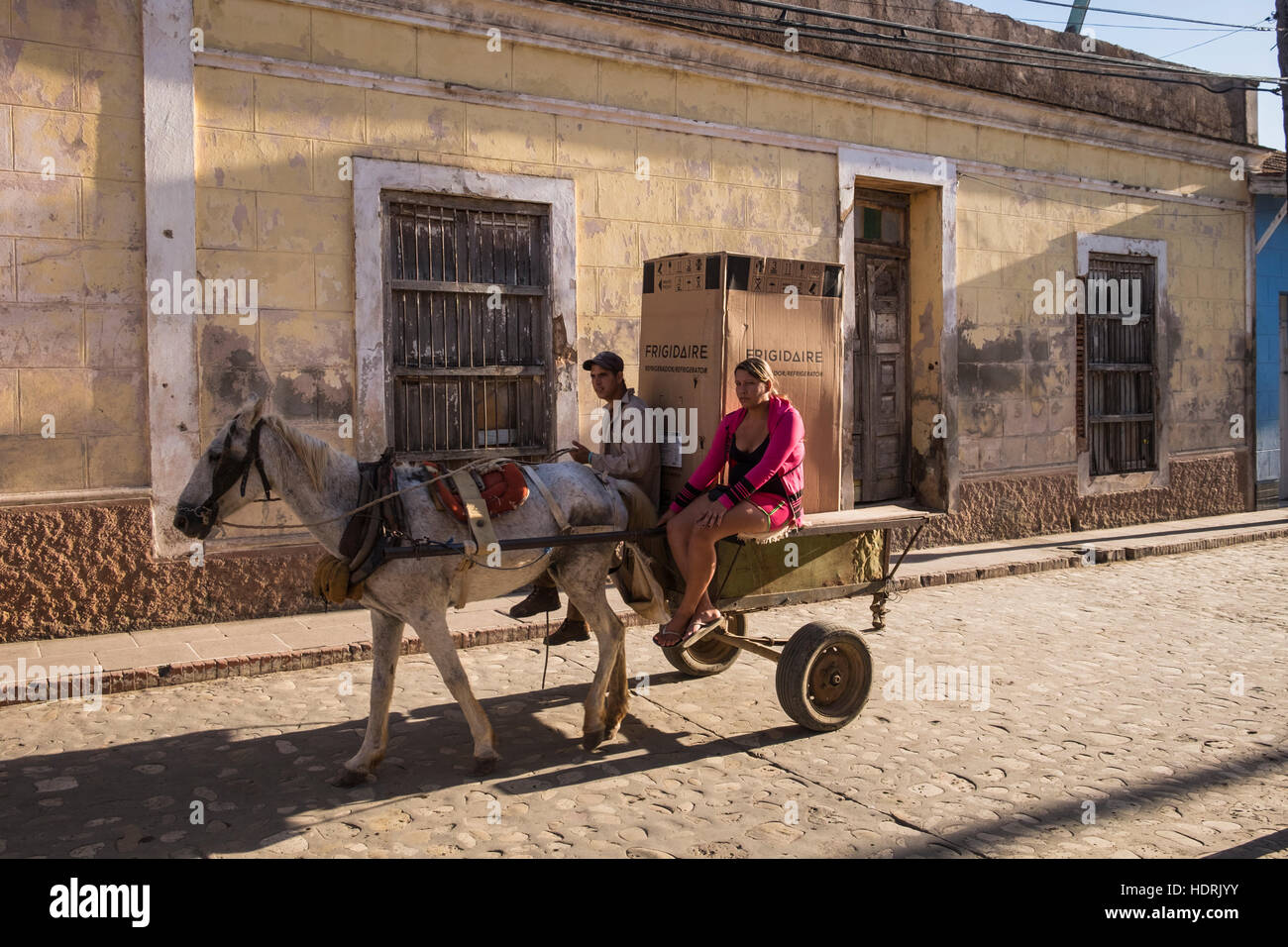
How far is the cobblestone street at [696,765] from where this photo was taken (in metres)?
4.18

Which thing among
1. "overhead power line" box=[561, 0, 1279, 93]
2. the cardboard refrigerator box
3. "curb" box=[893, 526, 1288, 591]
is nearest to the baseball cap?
the cardboard refrigerator box

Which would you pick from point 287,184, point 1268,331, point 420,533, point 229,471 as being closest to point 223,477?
Answer: point 229,471

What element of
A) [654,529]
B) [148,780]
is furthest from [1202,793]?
[148,780]

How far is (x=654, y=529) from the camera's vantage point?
5.33 meters

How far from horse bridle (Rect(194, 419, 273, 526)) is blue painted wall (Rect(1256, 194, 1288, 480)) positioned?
14.5 meters

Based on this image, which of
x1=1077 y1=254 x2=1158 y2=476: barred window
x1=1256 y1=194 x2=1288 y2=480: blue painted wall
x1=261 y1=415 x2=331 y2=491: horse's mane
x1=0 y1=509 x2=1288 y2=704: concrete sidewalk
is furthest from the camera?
x1=1256 y1=194 x2=1288 y2=480: blue painted wall

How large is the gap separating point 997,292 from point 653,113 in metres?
4.87

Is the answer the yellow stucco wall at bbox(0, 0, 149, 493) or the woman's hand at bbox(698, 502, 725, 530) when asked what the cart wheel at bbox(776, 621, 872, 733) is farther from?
the yellow stucco wall at bbox(0, 0, 149, 493)

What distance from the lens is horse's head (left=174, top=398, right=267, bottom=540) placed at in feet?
14.4

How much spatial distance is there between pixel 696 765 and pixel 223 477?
2462 millimetres

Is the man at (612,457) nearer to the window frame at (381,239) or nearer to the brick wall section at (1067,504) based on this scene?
the window frame at (381,239)

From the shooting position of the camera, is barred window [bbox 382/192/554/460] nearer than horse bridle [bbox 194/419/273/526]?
No

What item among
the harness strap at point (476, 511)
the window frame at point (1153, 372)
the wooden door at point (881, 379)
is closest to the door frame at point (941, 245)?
the wooden door at point (881, 379)

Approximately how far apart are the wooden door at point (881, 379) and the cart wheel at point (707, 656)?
547cm
